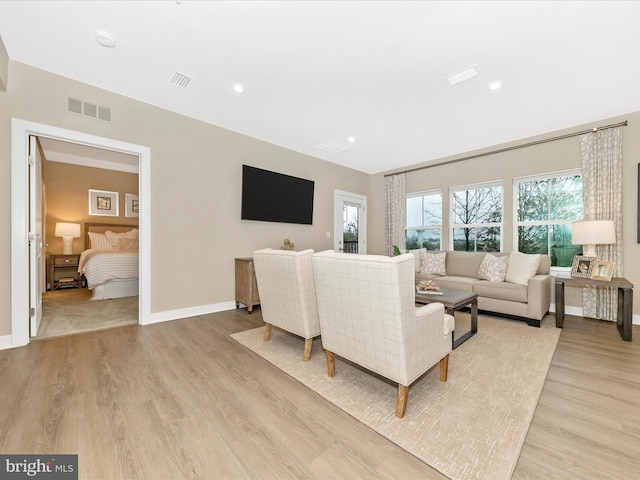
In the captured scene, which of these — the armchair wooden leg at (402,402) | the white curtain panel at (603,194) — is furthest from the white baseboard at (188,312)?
the white curtain panel at (603,194)

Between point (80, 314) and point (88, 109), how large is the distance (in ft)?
8.46

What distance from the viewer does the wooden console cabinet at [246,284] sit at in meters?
3.73

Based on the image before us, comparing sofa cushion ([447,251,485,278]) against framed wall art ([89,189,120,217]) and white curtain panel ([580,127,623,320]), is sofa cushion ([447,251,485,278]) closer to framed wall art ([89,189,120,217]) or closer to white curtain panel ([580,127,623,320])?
white curtain panel ([580,127,623,320])

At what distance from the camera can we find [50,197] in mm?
5383

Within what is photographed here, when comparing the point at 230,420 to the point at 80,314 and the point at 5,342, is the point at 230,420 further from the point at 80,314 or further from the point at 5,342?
the point at 80,314

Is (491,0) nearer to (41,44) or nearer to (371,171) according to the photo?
(41,44)

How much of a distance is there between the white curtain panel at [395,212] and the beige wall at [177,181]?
8.22 feet

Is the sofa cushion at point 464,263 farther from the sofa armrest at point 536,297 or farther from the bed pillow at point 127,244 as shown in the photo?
the bed pillow at point 127,244

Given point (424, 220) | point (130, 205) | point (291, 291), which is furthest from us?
point (130, 205)

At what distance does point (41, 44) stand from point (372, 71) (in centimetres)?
291

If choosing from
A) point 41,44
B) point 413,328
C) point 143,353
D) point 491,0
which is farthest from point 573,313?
point 41,44

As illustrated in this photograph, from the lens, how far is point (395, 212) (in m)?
5.81

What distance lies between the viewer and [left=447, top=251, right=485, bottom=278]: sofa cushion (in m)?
4.30

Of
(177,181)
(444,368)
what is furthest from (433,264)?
(177,181)
